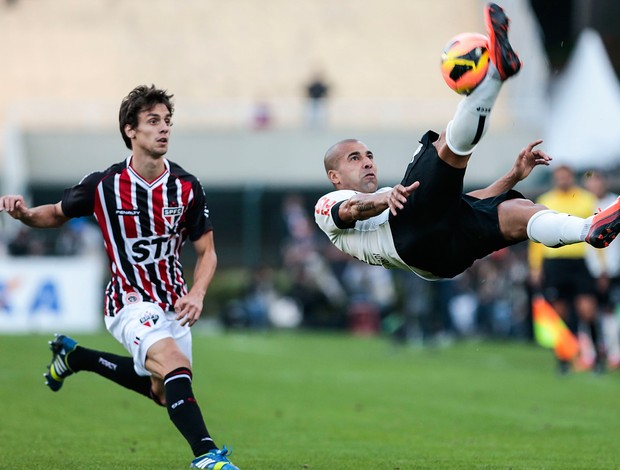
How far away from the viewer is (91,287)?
23000mm

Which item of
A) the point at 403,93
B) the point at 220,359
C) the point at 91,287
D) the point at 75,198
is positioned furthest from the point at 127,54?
the point at 75,198

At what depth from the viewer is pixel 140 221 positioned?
24.7ft

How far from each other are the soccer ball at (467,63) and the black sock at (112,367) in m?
3.01

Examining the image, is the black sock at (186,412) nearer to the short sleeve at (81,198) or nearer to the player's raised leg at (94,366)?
the player's raised leg at (94,366)

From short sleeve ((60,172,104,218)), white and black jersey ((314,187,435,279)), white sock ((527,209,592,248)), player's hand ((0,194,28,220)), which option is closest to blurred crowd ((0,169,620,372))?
white and black jersey ((314,187,435,279))

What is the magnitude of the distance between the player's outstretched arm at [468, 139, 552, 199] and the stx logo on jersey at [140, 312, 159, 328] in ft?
7.89

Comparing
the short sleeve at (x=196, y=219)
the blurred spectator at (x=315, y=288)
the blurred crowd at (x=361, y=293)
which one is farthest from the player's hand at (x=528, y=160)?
the blurred spectator at (x=315, y=288)

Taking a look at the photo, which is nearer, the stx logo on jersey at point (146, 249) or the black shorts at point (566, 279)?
the stx logo on jersey at point (146, 249)

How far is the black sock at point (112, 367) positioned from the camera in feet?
26.3

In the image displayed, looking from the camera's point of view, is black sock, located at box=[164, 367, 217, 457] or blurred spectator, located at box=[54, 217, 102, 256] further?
blurred spectator, located at box=[54, 217, 102, 256]

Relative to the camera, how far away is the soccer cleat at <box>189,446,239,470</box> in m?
6.54

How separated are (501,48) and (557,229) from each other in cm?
117

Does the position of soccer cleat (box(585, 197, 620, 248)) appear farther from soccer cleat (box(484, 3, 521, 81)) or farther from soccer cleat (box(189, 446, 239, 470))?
soccer cleat (box(189, 446, 239, 470))

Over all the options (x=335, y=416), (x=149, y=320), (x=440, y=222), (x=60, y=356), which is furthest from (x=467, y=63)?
(x=335, y=416)
